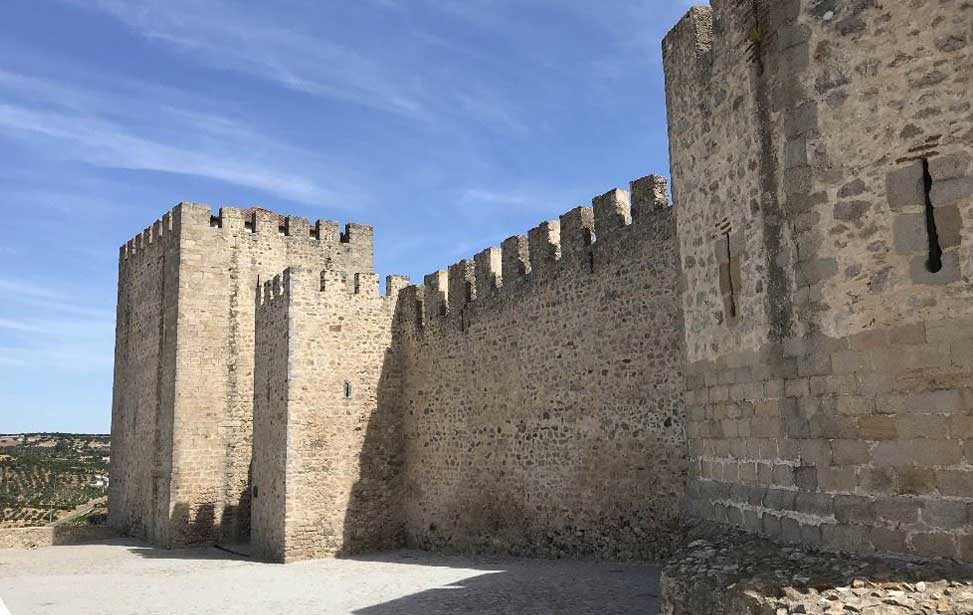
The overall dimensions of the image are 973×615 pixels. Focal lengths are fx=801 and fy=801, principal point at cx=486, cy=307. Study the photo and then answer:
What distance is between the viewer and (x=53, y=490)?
1823 inches

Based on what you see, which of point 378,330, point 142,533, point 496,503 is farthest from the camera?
point 142,533

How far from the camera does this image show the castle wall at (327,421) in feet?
47.0

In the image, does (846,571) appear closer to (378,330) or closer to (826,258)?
(826,258)

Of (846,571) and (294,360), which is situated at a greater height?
(294,360)

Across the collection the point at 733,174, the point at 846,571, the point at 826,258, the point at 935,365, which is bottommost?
the point at 846,571

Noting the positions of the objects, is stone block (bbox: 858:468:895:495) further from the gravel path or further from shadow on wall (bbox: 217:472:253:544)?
shadow on wall (bbox: 217:472:253:544)

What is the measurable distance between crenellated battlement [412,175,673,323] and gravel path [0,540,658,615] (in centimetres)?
441

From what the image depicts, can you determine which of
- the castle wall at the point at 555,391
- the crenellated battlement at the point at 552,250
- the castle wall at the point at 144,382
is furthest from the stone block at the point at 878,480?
the castle wall at the point at 144,382

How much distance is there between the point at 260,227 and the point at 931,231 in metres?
17.1

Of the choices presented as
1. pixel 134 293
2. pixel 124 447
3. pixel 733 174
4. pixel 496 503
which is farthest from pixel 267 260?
pixel 733 174

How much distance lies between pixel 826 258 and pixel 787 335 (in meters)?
0.48

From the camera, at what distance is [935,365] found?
380 cm

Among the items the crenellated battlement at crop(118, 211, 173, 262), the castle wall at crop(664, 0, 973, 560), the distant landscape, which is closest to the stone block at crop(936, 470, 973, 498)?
the castle wall at crop(664, 0, 973, 560)

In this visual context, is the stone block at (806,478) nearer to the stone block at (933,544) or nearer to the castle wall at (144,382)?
the stone block at (933,544)
